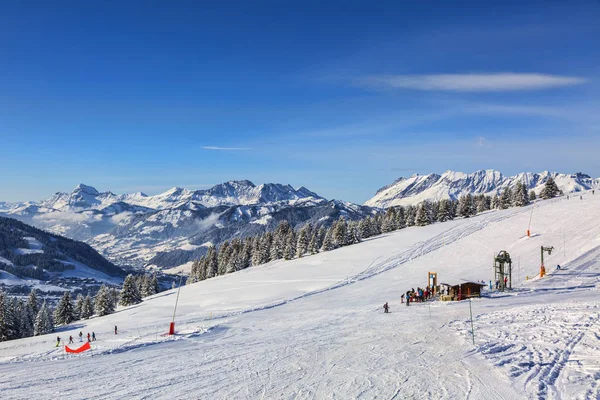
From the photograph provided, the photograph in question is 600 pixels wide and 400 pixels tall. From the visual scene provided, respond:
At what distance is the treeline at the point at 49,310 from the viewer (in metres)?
57.8

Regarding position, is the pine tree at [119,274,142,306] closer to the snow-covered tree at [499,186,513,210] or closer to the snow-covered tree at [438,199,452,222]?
the snow-covered tree at [438,199,452,222]

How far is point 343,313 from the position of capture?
3219 cm

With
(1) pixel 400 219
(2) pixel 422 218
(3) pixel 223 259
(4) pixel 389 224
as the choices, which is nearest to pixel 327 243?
(4) pixel 389 224

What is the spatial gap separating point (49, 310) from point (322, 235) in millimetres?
54115

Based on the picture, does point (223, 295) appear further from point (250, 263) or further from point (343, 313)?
point (250, 263)

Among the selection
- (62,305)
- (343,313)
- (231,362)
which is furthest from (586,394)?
(62,305)

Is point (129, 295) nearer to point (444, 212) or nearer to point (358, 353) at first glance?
point (358, 353)

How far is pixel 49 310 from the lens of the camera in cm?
7031

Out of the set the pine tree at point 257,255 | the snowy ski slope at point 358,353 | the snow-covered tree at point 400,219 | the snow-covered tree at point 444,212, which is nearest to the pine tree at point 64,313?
the snowy ski slope at point 358,353

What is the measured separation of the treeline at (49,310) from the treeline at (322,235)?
1481 cm

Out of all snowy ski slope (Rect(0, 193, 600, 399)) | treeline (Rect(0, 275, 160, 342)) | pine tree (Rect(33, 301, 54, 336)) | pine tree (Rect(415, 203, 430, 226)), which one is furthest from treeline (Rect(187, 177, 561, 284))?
snowy ski slope (Rect(0, 193, 600, 399))

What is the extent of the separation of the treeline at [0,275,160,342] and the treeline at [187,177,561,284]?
583 inches

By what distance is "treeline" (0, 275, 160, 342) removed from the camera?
57.8 meters

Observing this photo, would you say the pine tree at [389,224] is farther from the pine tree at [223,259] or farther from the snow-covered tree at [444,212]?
the pine tree at [223,259]
